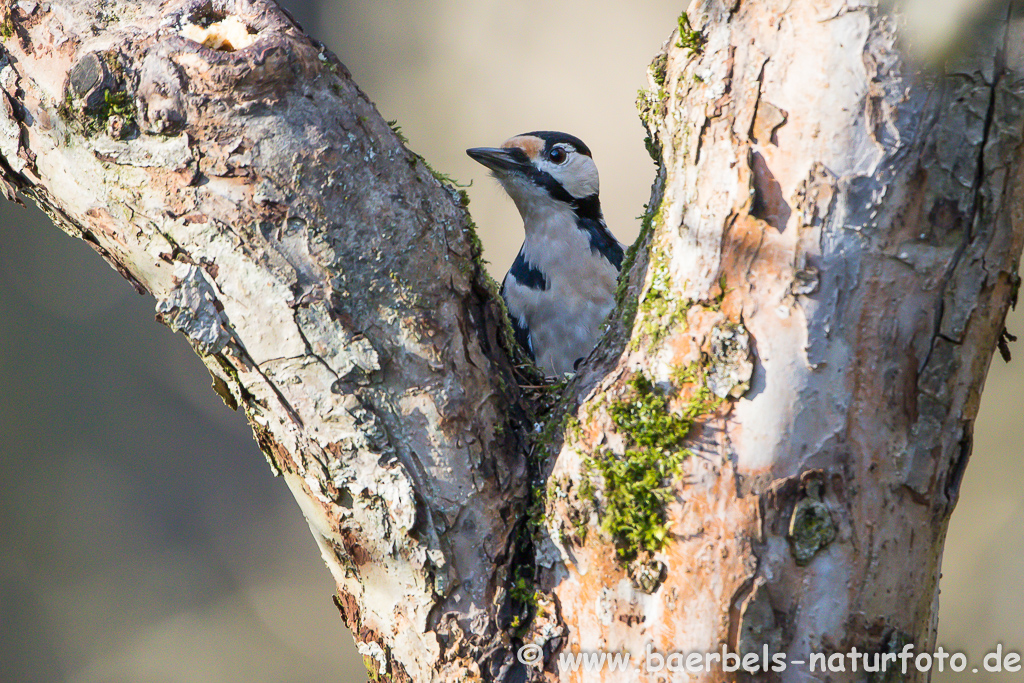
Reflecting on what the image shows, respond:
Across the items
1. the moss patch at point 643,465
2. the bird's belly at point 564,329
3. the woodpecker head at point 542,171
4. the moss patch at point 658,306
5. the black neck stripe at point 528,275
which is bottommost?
the moss patch at point 643,465

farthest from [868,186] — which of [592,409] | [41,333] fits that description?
[41,333]

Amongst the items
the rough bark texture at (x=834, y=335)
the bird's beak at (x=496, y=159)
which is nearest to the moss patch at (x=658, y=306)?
the rough bark texture at (x=834, y=335)

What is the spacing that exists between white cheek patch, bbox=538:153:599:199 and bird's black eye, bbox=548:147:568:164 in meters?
0.02

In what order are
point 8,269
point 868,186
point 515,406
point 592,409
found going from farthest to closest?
point 8,269 → point 515,406 → point 592,409 → point 868,186

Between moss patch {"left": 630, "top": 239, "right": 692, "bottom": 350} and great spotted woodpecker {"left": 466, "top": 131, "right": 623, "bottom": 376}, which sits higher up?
great spotted woodpecker {"left": 466, "top": 131, "right": 623, "bottom": 376}

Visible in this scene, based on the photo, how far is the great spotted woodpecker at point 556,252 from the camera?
2922 mm

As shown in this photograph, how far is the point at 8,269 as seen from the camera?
5.71 m

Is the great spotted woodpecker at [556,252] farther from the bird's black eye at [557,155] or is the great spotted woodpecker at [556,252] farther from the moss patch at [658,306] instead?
the moss patch at [658,306]

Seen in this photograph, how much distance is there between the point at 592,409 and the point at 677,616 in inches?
14.3

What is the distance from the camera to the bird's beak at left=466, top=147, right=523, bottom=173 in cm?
309

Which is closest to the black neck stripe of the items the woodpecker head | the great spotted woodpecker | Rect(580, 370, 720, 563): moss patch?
the great spotted woodpecker

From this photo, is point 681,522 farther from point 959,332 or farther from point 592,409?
point 959,332

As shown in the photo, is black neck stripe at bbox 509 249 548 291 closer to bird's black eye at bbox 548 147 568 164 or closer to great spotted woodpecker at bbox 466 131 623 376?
great spotted woodpecker at bbox 466 131 623 376

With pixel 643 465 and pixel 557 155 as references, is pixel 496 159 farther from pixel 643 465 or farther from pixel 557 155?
pixel 643 465
